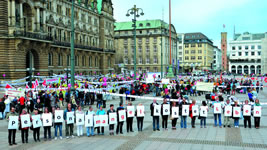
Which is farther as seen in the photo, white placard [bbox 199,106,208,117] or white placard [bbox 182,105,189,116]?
white placard [bbox 199,106,208,117]

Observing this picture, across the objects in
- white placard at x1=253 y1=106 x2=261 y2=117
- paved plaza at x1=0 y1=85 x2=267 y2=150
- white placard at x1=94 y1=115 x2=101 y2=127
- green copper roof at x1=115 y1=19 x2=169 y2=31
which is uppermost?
green copper roof at x1=115 y1=19 x2=169 y2=31

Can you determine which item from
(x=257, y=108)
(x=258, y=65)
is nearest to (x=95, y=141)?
(x=257, y=108)

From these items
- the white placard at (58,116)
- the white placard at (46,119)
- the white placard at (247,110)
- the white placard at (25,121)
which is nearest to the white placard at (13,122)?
the white placard at (25,121)

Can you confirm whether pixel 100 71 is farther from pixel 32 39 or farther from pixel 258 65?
pixel 258 65

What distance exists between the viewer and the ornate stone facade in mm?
39438

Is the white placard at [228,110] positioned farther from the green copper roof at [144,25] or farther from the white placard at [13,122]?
the green copper roof at [144,25]

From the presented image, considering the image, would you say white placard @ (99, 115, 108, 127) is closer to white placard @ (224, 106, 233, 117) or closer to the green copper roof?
white placard @ (224, 106, 233, 117)

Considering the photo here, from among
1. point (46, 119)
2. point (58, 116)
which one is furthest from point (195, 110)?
point (46, 119)

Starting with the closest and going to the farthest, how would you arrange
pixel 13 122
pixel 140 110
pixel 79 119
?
1. pixel 13 122
2. pixel 79 119
3. pixel 140 110

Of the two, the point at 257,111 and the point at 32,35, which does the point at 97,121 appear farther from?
the point at 32,35

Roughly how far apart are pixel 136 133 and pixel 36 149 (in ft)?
16.5

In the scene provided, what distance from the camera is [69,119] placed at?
1349 cm

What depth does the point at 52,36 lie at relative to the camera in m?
53.3

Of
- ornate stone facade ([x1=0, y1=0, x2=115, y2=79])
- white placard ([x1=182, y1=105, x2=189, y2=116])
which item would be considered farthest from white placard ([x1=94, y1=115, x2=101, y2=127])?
ornate stone facade ([x1=0, y1=0, x2=115, y2=79])
